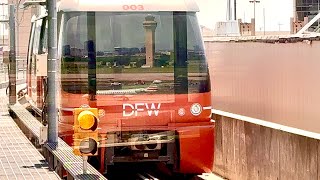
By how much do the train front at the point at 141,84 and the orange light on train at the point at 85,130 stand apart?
10.7 ft

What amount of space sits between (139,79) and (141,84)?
0.08 meters

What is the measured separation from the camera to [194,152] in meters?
11.1

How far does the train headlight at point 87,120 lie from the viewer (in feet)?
24.0

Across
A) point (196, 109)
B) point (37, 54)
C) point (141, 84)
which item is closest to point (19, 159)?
point (141, 84)

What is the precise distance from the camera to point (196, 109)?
438 inches

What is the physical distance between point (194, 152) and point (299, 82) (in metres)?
4.22

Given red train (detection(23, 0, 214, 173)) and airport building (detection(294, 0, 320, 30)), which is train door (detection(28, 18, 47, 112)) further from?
airport building (detection(294, 0, 320, 30))

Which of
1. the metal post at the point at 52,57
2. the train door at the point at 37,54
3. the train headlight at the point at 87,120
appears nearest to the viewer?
the train headlight at the point at 87,120

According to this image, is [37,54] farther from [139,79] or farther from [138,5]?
[139,79]

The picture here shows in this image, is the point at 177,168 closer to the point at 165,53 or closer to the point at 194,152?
the point at 194,152

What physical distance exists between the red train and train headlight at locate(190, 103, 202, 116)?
1 centimetres

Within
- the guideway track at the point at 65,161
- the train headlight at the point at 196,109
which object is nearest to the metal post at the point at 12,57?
the guideway track at the point at 65,161

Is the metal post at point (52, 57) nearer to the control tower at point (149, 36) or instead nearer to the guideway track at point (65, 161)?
the guideway track at point (65, 161)

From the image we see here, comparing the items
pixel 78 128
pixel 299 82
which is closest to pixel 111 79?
pixel 78 128
